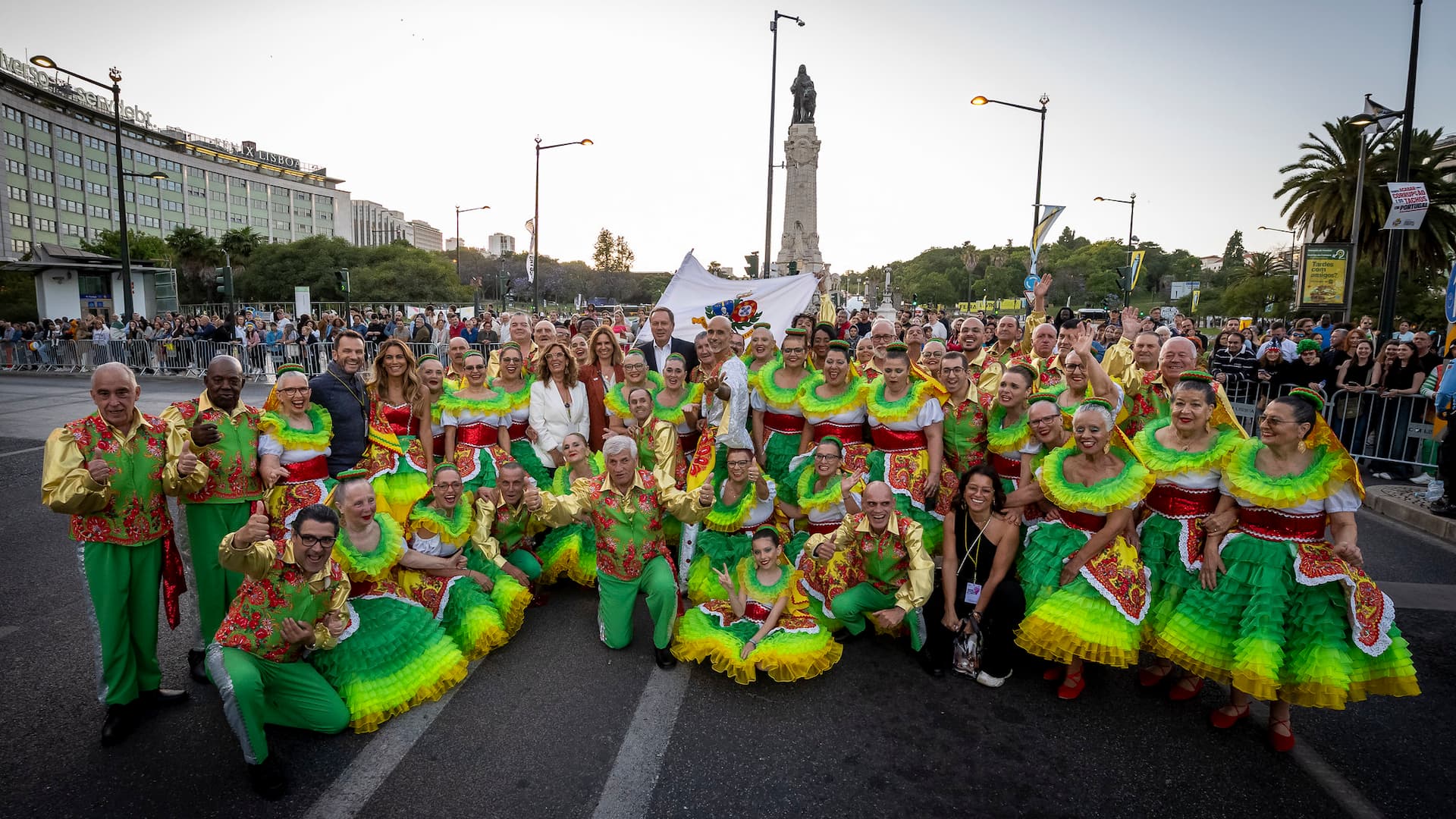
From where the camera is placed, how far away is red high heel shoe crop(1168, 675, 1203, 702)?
4.17 meters

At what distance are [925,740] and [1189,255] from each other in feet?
424

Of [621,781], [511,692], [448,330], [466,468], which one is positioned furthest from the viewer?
[448,330]

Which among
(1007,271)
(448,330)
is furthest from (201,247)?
(1007,271)

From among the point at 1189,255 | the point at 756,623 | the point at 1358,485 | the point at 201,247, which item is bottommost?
the point at 756,623

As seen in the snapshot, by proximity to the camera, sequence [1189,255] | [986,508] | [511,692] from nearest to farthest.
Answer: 1. [511,692]
2. [986,508]
3. [1189,255]

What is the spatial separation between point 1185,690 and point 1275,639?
74 cm

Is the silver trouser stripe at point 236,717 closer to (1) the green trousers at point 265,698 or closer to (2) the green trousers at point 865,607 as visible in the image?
(1) the green trousers at point 265,698

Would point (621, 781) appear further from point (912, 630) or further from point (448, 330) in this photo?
point (448, 330)

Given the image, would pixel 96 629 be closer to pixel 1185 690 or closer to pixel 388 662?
pixel 388 662

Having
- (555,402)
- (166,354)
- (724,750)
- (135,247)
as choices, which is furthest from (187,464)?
(135,247)

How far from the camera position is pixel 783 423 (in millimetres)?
5926

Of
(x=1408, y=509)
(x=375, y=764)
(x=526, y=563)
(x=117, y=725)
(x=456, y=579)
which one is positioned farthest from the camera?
(x=1408, y=509)

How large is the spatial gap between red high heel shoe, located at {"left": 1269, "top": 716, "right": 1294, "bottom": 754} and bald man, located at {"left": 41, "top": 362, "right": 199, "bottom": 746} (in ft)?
18.7

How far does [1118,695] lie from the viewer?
4.26 meters
